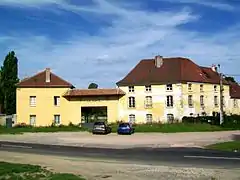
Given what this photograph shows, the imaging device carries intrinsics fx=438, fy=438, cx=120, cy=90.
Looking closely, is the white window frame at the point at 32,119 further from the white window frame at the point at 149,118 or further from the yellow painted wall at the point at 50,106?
the white window frame at the point at 149,118

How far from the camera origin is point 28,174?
14.7 meters

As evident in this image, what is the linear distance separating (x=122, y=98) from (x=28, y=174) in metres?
58.4

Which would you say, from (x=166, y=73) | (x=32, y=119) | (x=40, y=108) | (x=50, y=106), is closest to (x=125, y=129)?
(x=50, y=106)

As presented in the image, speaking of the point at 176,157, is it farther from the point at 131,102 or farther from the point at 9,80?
the point at 9,80

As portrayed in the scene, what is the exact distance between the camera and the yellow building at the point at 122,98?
71.4m

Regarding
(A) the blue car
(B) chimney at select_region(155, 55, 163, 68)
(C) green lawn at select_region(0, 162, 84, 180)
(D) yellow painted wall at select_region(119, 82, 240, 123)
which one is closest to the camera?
(C) green lawn at select_region(0, 162, 84, 180)

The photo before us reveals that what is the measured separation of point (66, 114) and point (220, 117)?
2468 centimetres

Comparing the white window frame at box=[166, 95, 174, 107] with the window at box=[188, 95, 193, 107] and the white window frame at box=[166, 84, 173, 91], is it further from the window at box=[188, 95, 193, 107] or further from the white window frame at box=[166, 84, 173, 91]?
the window at box=[188, 95, 193, 107]

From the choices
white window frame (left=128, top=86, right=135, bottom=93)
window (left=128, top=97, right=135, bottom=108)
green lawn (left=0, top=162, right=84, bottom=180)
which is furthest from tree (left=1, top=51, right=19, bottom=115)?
green lawn (left=0, top=162, right=84, bottom=180)

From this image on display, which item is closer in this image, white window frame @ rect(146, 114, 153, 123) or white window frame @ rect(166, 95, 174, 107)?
white window frame @ rect(166, 95, 174, 107)

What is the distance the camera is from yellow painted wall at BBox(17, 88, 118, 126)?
2817 inches

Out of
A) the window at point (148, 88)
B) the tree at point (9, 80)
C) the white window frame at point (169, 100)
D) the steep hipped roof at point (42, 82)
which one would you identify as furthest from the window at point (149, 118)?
the tree at point (9, 80)

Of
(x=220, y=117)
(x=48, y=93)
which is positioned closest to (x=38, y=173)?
(x=220, y=117)

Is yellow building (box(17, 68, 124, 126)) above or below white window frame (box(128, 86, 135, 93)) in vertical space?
below
